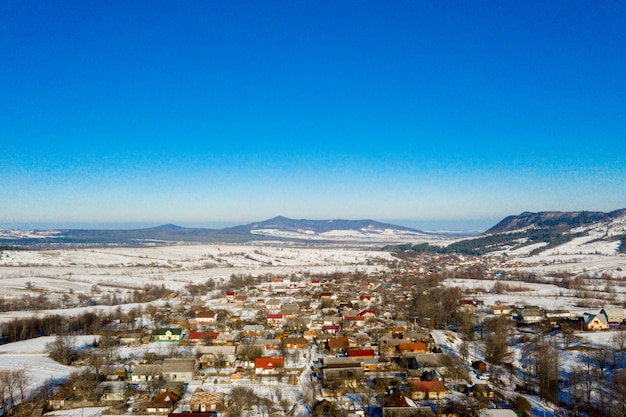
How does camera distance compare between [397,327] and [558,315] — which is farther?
[558,315]

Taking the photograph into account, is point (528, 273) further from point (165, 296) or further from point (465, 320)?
point (165, 296)

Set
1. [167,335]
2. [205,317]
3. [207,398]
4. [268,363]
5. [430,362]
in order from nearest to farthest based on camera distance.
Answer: [207,398] → [430,362] → [268,363] → [167,335] → [205,317]

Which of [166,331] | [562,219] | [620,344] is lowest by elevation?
[166,331]

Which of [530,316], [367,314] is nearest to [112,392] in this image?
[367,314]

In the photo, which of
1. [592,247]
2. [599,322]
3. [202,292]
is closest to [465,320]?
[599,322]

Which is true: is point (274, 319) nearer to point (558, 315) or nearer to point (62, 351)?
point (62, 351)

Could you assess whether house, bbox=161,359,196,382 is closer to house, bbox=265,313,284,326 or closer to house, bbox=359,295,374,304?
house, bbox=265,313,284,326

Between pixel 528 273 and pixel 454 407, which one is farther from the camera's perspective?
pixel 528 273
